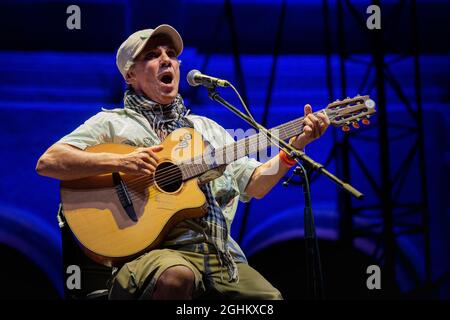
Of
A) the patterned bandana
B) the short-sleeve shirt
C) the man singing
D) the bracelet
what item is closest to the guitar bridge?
the man singing

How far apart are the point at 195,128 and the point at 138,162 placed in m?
0.49

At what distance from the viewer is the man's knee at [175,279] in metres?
2.90

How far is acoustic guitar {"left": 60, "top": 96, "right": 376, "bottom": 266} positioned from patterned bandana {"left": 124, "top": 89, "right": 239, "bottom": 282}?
0.07 metres

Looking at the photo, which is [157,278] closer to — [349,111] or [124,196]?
[124,196]

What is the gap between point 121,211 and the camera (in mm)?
3186

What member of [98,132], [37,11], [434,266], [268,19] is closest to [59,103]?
[37,11]

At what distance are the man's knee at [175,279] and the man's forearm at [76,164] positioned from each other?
584 mm

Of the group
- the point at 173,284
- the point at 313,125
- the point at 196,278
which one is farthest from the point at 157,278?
the point at 313,125

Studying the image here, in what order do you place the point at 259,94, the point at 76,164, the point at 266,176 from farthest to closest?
the point at 259,94 → the point at 266,176 → the point at 76,164

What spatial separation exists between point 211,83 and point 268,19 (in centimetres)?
290

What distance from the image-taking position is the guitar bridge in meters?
3.19

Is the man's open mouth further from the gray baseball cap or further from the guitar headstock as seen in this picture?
the guitar headstock
